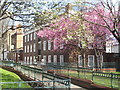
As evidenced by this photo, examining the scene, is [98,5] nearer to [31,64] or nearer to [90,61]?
[90,61]

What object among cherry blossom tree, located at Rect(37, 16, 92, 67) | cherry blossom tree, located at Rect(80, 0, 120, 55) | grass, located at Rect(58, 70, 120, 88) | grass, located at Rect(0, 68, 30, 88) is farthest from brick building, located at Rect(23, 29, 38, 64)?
cherry blossom tree, located at Rect(80, 0, 120, 55)

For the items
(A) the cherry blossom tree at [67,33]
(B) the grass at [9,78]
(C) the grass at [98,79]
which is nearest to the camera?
(B) the grass at [9,78]

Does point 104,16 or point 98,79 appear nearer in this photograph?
point 98,79

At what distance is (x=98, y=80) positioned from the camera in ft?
14.2

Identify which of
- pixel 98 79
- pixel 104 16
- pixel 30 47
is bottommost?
pixel 98 79

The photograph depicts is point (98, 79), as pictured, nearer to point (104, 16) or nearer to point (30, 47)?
point (104, 16)

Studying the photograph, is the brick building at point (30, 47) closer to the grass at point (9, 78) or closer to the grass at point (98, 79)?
the grass at point (9, 78)

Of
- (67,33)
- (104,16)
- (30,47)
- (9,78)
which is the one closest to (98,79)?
(67,33)

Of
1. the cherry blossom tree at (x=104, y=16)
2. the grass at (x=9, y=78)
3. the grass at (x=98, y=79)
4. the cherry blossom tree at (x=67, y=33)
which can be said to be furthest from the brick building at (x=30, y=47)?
the cherry blossom tree at (x=104, y=16)

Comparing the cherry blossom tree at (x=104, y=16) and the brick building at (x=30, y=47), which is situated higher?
the cherry blossom tree at (x=104, y=16)

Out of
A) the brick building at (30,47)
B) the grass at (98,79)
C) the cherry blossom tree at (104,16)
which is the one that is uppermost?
the cherry blossom tree at (104,16)

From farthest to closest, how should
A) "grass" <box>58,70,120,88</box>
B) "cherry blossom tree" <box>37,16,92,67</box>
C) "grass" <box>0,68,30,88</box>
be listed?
"cherry blossom tree" <box>37,16,92,67</box>
"grass" <box>58,70,120,88</box>
"grass" <box>0,68,30,88</box>

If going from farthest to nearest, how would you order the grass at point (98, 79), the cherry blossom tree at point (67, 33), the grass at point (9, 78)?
the cherry blossom tree at point (67, 33) < the grass at point (98, 79) < the grass at point (9, 78)

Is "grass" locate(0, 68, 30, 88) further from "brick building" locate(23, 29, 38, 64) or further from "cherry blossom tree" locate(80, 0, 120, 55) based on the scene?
"cherry blossom tree" locate(80, 0, 120, 55)
